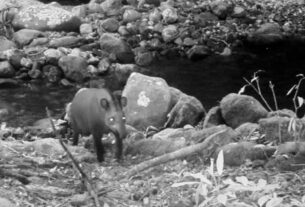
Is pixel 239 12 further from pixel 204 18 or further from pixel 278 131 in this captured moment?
pixel 278 131

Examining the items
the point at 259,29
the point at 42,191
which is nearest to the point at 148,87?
the point at 42,191

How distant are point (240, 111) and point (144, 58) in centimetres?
682

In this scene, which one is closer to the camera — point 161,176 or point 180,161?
point 161,176

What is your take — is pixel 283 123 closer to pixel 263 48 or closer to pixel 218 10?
pixel 263 48

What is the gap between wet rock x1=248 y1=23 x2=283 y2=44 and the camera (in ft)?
53.7

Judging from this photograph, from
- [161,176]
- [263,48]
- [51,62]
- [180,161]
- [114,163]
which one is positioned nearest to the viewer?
[161,176]

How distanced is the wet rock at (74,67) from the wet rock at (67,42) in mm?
1220

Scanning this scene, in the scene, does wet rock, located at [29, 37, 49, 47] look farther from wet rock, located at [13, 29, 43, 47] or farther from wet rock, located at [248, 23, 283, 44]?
wet rock, located at [248, 23, 283, 44]

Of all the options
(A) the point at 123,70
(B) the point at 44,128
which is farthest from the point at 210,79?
(B) the point at 44,128

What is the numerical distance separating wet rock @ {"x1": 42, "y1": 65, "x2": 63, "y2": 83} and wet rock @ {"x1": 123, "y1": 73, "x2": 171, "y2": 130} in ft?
12.7

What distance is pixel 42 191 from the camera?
439cm

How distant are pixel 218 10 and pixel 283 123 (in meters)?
13.2

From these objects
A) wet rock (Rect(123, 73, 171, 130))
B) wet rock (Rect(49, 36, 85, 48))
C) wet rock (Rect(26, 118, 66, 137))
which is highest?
wet rock (Rect(123, 73, 171, 130))

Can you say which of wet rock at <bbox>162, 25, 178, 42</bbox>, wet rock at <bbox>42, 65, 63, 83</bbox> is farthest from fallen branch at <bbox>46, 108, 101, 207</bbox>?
wet rock at <bbox>162, 25, 178, 42</bbox>
